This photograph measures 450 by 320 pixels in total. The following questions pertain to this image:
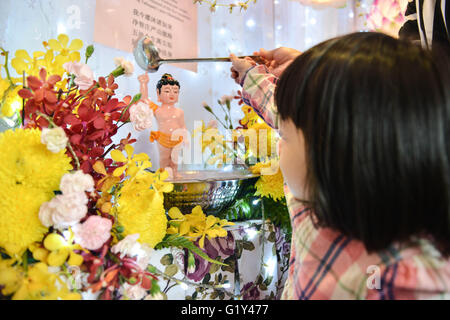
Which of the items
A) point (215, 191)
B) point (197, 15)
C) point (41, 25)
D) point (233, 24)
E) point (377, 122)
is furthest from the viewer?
point (233, 24)

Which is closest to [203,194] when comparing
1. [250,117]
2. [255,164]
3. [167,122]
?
[255,164]

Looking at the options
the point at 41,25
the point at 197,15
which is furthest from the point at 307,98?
the point at 197,15

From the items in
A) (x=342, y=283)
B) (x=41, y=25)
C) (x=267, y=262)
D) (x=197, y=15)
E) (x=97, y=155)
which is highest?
(x=197, y=15)

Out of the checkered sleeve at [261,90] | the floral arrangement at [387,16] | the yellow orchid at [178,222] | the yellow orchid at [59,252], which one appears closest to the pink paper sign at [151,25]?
the checkered sleeve at [261,90]

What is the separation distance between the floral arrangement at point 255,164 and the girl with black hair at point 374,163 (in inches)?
15.7

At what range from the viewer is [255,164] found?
3.20 feet

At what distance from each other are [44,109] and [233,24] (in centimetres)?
140

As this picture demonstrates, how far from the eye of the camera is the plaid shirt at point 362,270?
15.9 inches

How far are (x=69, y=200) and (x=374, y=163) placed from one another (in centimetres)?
37

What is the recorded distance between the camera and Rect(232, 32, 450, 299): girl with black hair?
0.38 metres

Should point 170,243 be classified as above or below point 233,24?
below

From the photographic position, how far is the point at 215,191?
2.31ft

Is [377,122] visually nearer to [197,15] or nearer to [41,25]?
[41,25]

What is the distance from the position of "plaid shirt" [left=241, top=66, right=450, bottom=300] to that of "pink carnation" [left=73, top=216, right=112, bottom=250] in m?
0.28
